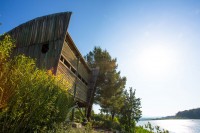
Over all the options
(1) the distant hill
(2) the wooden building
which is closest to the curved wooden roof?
(2) the wooden building

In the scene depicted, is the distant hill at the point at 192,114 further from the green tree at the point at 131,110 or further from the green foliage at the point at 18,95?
the green foliage at the point at 18,95

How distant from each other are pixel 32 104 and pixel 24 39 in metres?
9.70

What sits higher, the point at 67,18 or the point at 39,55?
the point at 67,18

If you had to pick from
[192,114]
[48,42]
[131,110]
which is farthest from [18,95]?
[192,114]

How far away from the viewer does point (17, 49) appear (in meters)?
12.9

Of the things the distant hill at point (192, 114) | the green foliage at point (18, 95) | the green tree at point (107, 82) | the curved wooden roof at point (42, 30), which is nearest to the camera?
the green foliage at point (18, 95)

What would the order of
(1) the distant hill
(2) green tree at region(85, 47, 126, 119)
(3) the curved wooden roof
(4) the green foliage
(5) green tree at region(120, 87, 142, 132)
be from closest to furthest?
1. (4) the green foliage
2. (3) the curved wooden roof
3. (5) green tree at region(120, 87, 142, 132)
4. (2) green tree at region(85, 47, 126, 119)
5. (1) the distant hill

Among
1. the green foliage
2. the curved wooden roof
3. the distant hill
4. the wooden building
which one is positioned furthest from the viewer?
the distant hill

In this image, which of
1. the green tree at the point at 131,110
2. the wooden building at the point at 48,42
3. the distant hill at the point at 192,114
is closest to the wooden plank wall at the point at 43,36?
the wooden building at the point at 48,42

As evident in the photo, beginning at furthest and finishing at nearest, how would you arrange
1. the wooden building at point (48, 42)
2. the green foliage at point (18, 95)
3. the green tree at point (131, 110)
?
the green tree at point (131, 110) → the wooden building at point (48, 42) → the green foliage at point (18, 95)

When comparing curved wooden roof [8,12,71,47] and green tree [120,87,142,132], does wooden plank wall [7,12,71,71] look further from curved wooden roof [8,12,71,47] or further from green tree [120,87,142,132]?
green tree [120,87,142,132]

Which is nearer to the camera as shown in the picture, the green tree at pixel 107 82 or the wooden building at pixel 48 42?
the wooden building at pixel 48 42

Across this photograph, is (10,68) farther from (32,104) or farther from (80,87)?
(80,87)

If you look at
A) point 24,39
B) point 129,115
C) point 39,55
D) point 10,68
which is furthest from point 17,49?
point 129,115
